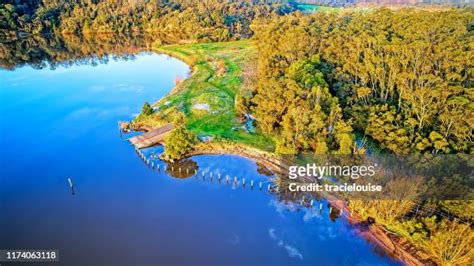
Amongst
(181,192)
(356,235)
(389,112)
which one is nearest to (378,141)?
(389,112)

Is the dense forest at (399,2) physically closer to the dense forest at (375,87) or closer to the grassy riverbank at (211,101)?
the dense forest at (375,87)

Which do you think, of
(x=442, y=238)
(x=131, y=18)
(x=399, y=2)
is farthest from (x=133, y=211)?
(x=399, y=2)

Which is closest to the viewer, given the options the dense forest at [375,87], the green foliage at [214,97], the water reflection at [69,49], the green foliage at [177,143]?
the dense forest at [375,87]

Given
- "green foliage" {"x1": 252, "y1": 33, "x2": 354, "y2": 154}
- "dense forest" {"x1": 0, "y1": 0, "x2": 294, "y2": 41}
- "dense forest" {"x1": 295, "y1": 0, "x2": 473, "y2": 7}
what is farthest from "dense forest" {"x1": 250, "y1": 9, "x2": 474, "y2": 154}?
"dense forest" {"x1": 295, "y1": 0, "x2": 473, "y2": 7}

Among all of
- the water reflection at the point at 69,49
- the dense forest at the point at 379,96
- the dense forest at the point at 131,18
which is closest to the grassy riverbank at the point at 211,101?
the dense forest at the point at 379,96

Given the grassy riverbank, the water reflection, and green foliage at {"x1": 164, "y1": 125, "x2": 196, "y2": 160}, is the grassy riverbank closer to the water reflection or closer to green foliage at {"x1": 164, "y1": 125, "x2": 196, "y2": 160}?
green foliage at {"x1": 164, "y1": 125, "x2": 196, "y2": 160}

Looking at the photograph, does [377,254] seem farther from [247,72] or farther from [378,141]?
[247,72]
